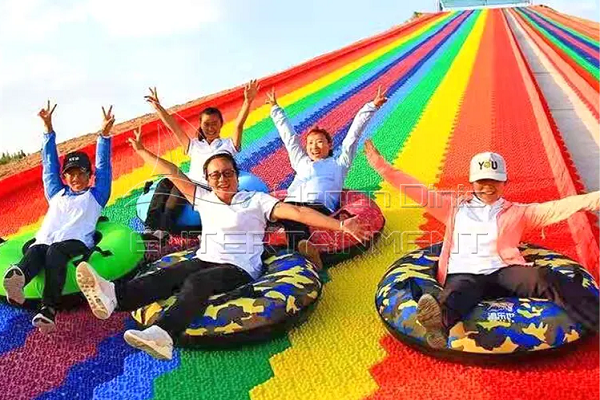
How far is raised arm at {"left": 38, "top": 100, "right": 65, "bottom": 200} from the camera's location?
4766 millimetres

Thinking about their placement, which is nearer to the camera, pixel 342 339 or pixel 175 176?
pixel 342 339

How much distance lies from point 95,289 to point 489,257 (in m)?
2.01

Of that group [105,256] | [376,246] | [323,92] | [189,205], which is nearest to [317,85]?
[323,92]

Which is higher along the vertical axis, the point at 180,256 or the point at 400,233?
the point at 180,256

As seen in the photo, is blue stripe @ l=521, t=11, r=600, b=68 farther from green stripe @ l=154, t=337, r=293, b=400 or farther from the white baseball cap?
green stripe @ l=154, t=337, r=293, b=400

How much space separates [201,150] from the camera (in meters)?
5.58

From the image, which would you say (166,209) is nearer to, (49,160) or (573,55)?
(49,160)

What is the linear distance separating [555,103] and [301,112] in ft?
12.2

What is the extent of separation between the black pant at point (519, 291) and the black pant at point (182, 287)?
3.79 ft

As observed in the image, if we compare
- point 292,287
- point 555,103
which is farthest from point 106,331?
point 555,103

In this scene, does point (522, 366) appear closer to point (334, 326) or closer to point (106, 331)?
point (334, 326)

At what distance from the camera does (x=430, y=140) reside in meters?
8.04

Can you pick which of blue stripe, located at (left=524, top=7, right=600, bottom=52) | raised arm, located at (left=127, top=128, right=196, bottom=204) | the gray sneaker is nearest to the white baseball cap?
the gray sneaker

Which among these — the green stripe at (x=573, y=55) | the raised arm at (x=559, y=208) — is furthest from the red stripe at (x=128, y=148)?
the green stripe at (x=573, y=55)
